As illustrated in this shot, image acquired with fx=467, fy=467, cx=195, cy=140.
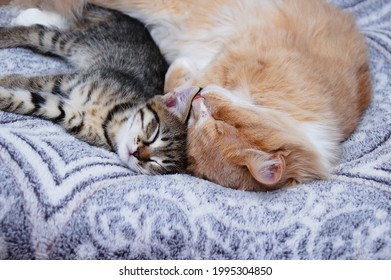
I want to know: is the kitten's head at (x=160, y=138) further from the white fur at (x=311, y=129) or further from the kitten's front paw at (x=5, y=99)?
the kitten's front paw at (x=5, y=99)

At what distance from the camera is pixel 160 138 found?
160 centimetres

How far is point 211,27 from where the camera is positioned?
1.95 m

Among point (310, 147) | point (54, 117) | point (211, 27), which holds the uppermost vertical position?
point (211, 27)

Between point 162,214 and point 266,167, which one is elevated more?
point 266,167

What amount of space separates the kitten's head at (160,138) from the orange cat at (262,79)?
0.07 meters

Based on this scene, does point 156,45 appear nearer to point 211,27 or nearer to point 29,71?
point 211,27

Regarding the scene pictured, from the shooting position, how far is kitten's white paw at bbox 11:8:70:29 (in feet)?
6.72

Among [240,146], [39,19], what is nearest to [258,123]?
[240,146]

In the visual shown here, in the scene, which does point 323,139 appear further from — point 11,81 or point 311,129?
point 11,81

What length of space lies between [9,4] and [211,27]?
1.03 metres

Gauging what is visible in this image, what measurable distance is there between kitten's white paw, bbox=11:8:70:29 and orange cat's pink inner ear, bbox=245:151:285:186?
1209mm

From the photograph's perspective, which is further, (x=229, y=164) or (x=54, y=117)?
(x=54, y=117)

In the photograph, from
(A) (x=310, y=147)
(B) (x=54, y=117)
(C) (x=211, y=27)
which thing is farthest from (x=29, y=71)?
(A) (x=310, y=147)

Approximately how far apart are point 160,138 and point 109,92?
0.30 metres
